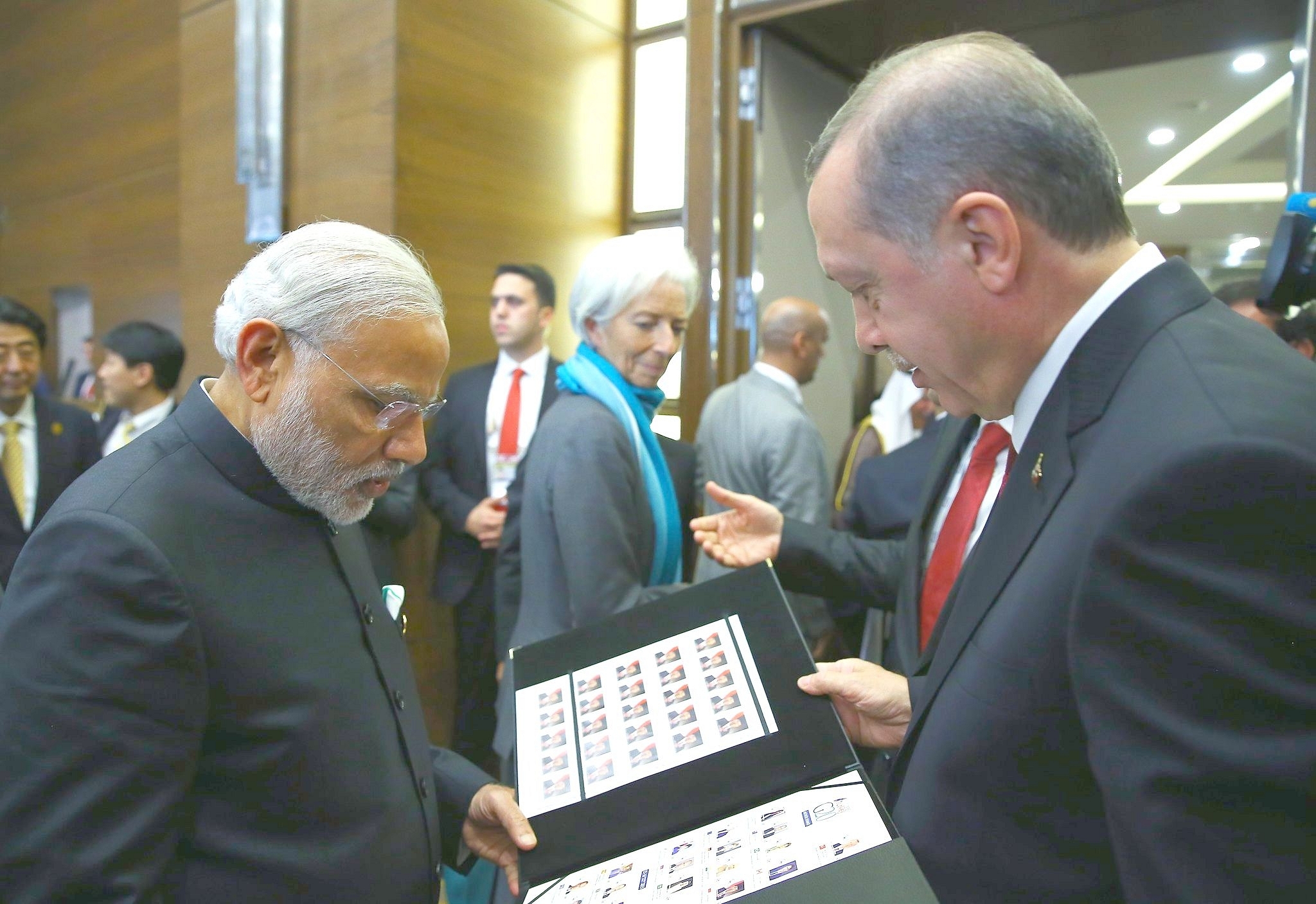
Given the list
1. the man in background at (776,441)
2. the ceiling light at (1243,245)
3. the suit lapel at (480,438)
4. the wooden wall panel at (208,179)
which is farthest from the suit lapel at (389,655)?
the ceiling light at (1243,245)

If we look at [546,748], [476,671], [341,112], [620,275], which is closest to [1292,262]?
[546,748]

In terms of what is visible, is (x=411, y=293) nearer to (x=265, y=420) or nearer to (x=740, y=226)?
(x=265, y=420)

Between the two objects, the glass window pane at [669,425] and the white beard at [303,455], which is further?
the glass window pane at [669,425]

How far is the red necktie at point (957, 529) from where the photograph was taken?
1.66 m

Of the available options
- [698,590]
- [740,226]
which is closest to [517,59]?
[740,226]

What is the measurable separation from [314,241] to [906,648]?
3.89 feet

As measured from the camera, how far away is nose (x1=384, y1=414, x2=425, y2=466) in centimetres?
136

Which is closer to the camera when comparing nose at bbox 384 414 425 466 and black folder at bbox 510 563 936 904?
black folder at bbox 510 563 936 904

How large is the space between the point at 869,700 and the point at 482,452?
8.53 ft

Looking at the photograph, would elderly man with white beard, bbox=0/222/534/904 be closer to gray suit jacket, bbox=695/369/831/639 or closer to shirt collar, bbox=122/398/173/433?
gray suit jacket, bbox=695/369/831/639

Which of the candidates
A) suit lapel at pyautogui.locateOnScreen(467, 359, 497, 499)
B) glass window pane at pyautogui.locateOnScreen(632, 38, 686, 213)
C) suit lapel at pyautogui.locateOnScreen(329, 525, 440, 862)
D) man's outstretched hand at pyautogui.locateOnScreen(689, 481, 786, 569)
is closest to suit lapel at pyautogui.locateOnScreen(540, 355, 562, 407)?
suit lapel at pyautogui.locateOnScreen(467, 359, 497, 499)

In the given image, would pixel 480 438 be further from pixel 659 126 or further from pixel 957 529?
pixel 957 529

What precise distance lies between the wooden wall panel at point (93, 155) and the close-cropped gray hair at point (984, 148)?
21.0ft

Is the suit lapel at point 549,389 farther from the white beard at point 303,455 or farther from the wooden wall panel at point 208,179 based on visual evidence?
the white beard at point 303,455
